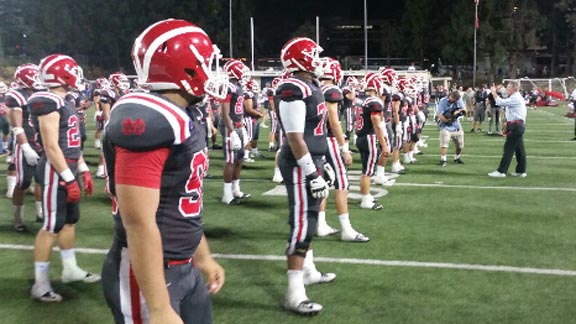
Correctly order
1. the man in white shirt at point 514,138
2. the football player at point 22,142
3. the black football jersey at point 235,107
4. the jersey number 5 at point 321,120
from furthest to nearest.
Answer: the man in white shirt at point 514,138 → the black football jersey at point 235,107 → the football player at point 22,142 → the jersey number 5 at point 321,120

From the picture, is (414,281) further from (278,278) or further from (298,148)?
(298,148)

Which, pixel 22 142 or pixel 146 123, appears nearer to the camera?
pixel 146 123

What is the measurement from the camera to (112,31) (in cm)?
5638

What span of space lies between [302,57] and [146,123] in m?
3.31

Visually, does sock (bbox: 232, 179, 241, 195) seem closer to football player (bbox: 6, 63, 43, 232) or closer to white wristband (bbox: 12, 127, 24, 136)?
football player (bbox: 6, 63, 43, 232)

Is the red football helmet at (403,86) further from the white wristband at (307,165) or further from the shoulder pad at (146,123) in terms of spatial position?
the shoulder pad at (146,123)

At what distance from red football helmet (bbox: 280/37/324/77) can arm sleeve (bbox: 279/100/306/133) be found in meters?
0.41

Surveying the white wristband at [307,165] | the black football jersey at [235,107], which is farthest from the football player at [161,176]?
the black football jersey at [235,107]

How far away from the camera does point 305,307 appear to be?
4848 millimetres

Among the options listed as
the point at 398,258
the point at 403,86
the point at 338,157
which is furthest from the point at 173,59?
the point at 403,86

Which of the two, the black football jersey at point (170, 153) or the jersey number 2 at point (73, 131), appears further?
the jersey number 2 at point (73, 131)

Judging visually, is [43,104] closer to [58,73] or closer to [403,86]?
[58,73]

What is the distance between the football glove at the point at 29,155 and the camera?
Answer: 7.48m

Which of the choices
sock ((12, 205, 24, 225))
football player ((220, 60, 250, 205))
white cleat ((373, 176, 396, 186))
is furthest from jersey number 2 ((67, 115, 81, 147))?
Result: white cleat ((373, 176, 396, 186))
